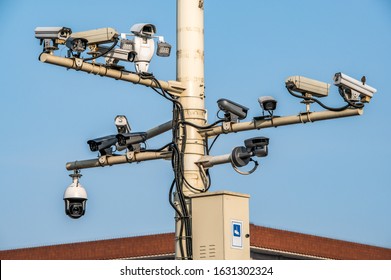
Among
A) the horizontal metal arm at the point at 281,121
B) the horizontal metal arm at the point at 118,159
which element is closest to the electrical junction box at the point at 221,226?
the horizontal metal arm at the point at 281,121

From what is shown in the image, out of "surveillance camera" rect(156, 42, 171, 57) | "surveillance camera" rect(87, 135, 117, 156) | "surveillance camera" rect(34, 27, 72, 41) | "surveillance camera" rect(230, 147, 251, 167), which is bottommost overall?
"surveillance camera" rect(230, 147, 251, 167)

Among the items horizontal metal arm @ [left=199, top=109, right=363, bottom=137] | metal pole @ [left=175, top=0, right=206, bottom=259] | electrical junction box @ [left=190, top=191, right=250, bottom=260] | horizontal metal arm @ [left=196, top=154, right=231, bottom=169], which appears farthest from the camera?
metal pole @ [left=175, top=0, right=206, bottom=259]

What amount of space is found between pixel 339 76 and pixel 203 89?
258 centimetres

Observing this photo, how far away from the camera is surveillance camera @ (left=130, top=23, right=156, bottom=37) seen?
15883mm

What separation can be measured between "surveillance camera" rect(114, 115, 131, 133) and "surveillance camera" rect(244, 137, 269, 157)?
2965 millimetres

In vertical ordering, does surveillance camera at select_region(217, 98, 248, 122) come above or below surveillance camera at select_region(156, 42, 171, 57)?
below

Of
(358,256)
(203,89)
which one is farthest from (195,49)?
(358,256)

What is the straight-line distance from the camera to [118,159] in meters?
16.8

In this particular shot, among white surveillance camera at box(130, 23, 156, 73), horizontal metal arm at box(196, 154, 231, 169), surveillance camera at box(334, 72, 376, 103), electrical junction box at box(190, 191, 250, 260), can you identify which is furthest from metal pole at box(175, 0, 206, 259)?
surveillance camera at box(334, 72, 376, 103)

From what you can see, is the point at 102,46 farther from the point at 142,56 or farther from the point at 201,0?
the point at 201,0

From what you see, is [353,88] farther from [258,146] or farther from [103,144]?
[103,144]

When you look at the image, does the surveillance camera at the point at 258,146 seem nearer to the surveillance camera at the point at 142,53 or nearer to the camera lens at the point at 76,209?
the surveillance camera at the point at 142,53

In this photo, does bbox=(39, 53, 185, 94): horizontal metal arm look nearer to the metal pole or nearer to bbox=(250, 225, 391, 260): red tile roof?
the metal pole

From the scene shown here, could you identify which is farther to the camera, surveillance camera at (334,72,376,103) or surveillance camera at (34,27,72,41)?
surveillance camera at (34,27,72,41)
